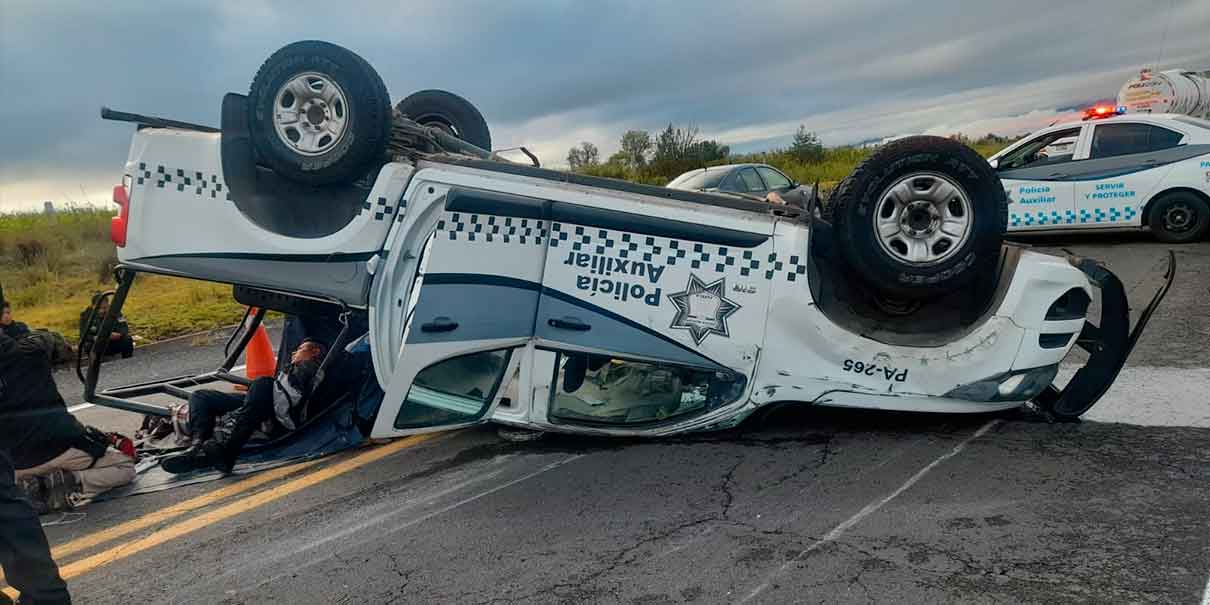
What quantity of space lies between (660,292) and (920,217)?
52.2 inches

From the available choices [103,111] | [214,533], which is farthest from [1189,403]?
[103,111]

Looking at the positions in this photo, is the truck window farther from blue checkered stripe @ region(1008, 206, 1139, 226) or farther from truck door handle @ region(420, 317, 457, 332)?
truck door handle @ region(420, 317, 457, 332)

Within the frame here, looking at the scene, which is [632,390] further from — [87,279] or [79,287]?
[87,279]

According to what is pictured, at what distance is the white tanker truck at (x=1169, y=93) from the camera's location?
14922 mm

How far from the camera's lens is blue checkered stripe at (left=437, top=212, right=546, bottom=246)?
4.03 m

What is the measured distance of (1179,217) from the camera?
969cm

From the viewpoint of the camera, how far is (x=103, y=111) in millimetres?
4262

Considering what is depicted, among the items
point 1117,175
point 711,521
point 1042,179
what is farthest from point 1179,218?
point 711,521

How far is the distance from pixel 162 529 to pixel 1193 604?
13.5 ft

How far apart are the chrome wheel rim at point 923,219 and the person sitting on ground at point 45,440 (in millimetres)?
4132

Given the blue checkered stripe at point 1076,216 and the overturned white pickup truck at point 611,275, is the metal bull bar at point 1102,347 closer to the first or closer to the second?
the overturned white pickup truck at point 611,275

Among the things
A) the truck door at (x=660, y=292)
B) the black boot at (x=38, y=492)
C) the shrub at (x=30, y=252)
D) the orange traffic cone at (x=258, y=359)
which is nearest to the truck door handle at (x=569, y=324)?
the truck door at (x=660, y=292)

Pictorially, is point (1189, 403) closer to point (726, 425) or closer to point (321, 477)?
point (726, 425)

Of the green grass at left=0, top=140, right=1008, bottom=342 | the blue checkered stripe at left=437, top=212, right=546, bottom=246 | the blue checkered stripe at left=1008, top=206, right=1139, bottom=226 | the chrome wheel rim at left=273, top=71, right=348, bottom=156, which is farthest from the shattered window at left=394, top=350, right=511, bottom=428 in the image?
the blue checkered stripe at left=1008, top=206, right=1139, bottom=226
